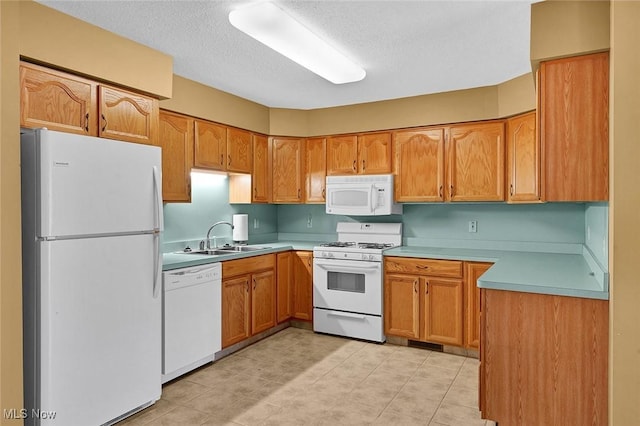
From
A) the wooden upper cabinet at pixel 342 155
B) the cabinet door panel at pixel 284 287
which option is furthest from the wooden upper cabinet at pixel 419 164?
the cabinet door panel at pixel 284 287

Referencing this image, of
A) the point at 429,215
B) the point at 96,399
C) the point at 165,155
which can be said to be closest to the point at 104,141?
the point at 165,155

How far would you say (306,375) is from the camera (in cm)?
324

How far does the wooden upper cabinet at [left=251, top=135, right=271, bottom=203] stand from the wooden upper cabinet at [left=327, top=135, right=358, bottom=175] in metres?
A: 0.71

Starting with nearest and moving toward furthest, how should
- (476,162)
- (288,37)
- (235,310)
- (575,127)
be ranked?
(575,127)
(288,37)
(235,310)
(476,162)

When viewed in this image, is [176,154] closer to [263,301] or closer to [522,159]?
[263,301]

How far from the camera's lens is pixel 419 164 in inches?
163

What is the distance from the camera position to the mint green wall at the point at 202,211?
12.4 feet

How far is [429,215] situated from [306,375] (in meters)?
2.13

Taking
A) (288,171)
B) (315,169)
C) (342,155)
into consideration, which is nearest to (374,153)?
(342,155)

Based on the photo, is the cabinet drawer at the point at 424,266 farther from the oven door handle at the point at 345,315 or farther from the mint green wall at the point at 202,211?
the mint green wall at the point at 202,211

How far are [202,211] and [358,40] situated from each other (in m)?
2.31

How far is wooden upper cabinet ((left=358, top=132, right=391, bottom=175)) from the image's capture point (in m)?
4.33

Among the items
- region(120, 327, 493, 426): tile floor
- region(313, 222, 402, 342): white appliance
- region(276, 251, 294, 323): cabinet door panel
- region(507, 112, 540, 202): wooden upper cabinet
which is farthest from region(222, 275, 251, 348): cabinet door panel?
region(507, 112, 540, 202): wooden upper cabinet

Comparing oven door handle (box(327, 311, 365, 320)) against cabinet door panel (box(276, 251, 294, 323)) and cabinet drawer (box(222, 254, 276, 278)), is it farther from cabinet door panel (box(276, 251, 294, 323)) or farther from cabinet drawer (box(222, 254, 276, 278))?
cabinet drawer (box(222, 254, 276, 278))
